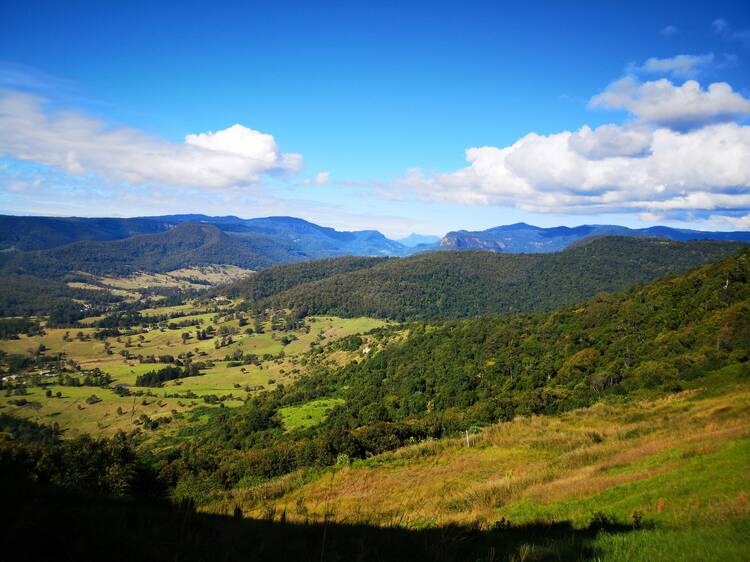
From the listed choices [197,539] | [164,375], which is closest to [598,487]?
[197,539]

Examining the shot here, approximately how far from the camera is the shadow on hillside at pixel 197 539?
3.61m

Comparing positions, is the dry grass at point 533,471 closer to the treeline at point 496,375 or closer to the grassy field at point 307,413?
the treeline at point 496,375

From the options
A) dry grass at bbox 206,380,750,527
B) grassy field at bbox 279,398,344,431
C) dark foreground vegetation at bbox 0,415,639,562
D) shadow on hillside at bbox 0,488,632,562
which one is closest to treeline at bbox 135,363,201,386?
grassy field at bbox 279,398,344,431

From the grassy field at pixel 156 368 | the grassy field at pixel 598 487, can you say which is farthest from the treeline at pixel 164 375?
the grassy field at pixel 598 487

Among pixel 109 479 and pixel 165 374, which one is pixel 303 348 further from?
pixel 109 479

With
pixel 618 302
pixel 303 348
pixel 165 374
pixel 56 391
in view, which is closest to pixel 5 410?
pixel 56 391

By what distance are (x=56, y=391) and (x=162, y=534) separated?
496 feet

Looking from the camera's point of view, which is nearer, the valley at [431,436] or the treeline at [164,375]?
the valley at [431,436]

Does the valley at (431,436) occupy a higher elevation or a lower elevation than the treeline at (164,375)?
higher

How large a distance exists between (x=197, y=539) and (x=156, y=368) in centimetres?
16696

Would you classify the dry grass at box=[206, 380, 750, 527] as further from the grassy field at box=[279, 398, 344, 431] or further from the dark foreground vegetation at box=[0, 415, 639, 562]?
the grassy field at box=[279, 398, 344, 431]

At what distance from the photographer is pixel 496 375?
83000 mm

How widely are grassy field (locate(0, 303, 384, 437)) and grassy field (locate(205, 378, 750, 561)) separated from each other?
63864 mm

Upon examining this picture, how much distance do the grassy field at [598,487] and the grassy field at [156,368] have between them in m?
63.9
